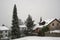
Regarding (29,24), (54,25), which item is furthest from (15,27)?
(54,25)

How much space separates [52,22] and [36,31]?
2740 mm

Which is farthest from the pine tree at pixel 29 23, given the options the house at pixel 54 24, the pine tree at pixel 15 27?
the house at pixel 54 24

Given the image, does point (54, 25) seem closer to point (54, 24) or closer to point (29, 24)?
point (54, 24)

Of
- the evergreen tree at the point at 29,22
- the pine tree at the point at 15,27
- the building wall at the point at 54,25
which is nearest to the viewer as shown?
the pine tree at the point at 15,27

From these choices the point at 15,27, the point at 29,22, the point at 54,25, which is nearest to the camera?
the point at 15,27

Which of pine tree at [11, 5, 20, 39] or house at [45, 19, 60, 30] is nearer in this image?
pine tree at [11, 5, 20, 39]

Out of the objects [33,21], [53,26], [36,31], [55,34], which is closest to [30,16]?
[33,21]

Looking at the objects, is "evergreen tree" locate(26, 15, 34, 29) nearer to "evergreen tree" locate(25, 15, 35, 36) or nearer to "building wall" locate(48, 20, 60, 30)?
"evergreen tree" locate(25, 15, 35, 36)

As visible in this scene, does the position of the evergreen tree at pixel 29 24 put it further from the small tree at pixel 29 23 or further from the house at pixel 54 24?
the house at pixel 54 24

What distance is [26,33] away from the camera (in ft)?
70.4

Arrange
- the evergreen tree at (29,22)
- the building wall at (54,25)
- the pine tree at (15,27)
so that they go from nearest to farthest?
the pine tree at (15,27), the building wall at (54,25), the evergreen tree at (29,22)

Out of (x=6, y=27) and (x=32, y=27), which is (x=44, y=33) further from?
(x=6, y=27)

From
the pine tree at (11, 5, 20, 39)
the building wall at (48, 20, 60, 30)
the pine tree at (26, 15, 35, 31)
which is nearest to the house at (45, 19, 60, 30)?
the building wall at (48, 20, 60, 30)

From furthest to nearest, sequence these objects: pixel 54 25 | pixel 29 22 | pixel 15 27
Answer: pixel 29 22
pixel 54 25
pixel 15 27
